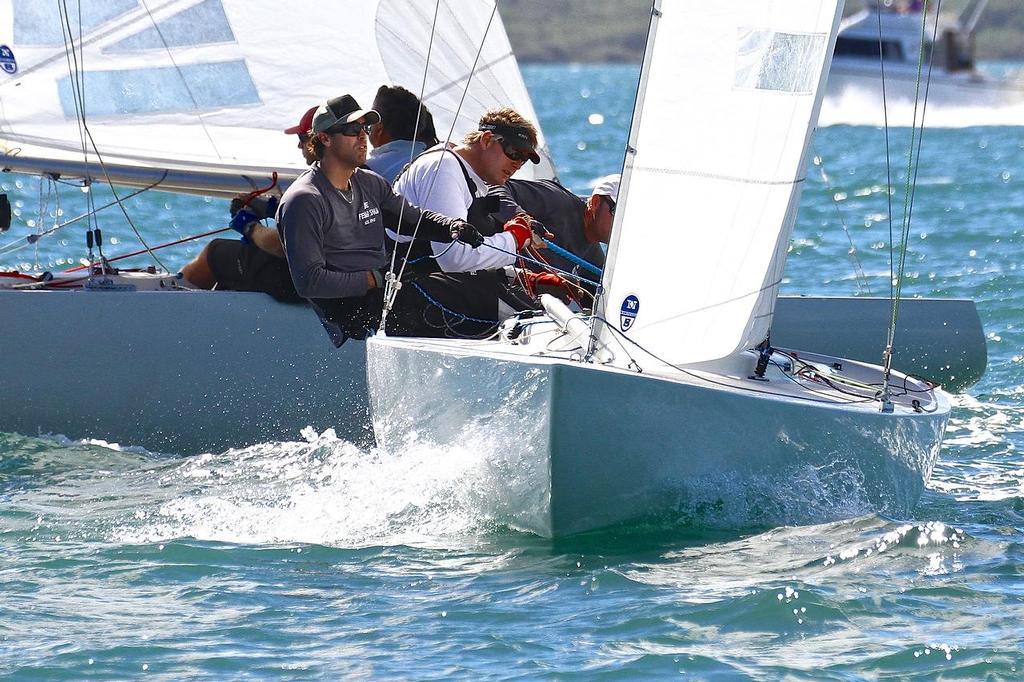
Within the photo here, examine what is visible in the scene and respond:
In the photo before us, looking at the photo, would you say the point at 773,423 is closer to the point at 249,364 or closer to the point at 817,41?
the point at 817,41

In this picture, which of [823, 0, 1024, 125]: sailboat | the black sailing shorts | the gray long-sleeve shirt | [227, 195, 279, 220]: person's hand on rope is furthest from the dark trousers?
[823, 0, 1024, 125]: sailboat

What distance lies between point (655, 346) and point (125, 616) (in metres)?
1.55

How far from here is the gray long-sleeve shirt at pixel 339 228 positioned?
5.17 metres

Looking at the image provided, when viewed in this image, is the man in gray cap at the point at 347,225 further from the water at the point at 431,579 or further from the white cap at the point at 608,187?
the white cap at the point at 608,187

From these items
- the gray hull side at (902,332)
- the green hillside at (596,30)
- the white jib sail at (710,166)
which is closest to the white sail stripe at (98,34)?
the gray hull side at (902,332)

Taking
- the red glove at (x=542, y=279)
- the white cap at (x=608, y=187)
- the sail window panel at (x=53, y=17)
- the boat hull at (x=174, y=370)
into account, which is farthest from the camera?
the sail window panel at (x=53, y=17)

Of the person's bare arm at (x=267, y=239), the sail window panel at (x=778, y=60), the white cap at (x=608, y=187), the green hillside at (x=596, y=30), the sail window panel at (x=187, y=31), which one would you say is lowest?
the person's bare arm at (x=267, y=239)

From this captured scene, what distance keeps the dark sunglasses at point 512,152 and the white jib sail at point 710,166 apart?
1244 mm

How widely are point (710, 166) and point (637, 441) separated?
78 centimetres

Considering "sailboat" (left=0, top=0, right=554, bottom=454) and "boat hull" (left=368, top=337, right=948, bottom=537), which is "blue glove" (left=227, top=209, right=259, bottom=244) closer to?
"sailboat" (left=0, top=0, right=554, bottom=454)

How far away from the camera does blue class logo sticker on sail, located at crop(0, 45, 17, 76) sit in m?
6.84

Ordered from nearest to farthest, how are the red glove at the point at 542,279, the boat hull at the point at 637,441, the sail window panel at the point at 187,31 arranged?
1. the boat hull at the point at 637,441
2. the red glove at the point at 542,279
3. the sail window panel at the point at 187,31

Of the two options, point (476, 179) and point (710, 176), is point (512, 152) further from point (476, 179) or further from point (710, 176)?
point (710, 176)

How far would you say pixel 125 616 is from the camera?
382cm
